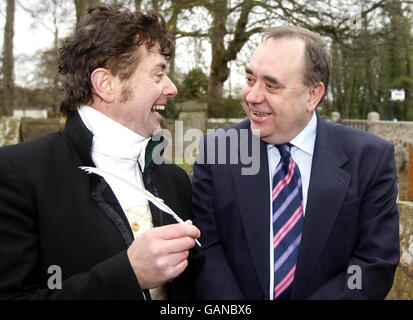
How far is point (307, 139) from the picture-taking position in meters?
2.37

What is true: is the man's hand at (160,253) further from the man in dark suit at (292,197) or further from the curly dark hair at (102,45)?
the curly dark hair at (102,45)

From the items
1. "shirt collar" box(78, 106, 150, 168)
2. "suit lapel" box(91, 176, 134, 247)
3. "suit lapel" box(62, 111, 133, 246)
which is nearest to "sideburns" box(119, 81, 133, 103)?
"shirt collar" box(78, 106, 150, 168)

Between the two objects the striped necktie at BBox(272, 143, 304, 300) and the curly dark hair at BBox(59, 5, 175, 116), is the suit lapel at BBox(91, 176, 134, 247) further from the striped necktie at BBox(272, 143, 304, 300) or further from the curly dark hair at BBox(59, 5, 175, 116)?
the striped necktie at BBox(272, 143, 304, 300)

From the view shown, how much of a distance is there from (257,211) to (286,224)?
16 centimetres

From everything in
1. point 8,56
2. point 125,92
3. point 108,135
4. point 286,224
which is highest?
point 8,56

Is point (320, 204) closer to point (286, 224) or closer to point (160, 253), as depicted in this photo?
point (286, 224)

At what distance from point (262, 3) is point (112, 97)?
10576 millimetres

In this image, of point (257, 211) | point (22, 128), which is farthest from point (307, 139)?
point (22, 128)

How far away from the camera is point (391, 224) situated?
6.93 ft

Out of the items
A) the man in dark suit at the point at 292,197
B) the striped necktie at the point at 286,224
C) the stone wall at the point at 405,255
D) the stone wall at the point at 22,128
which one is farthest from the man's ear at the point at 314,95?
the stone wall at the point at 22,128

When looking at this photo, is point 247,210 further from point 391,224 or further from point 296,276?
point 391,224

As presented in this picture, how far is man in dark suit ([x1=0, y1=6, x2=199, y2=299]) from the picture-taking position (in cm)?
168

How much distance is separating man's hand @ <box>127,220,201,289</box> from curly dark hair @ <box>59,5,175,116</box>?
801 mm
